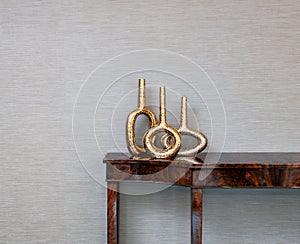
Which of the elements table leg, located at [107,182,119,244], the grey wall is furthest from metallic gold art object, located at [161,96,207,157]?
table leg, located at [107,182,119,244]

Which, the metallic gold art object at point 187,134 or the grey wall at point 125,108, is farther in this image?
the grey wall at point 125,108

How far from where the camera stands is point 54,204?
213cm

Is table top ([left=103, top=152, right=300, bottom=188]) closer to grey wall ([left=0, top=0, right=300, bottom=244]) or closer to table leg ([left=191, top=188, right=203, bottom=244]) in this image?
table leg ([left=191, top=188, right=203, bottom=244])

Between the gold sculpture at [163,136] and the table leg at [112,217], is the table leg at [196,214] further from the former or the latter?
the table leg at [112,217]

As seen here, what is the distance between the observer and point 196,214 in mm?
1684

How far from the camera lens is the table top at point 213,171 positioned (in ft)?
5.41

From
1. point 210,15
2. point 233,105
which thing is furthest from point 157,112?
point 210,15

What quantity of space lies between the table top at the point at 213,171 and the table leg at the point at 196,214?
0.11ft

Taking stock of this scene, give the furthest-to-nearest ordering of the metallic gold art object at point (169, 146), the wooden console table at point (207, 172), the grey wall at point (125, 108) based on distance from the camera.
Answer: the grey wall at point (125, 108) < the metallic gold art object at point (169, 146) < the wooden console table at point (207, 172)

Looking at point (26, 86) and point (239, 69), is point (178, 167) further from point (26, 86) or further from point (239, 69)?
point (26, 86)

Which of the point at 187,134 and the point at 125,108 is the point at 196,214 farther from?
the point at 125,108

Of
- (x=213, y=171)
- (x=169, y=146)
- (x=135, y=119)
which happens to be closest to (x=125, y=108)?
(x=135, y=119)

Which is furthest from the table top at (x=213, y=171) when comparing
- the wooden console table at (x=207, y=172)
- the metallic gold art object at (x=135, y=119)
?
the metallic gold art object at (x=135, y=119)

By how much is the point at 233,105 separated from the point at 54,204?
0.93 metres
